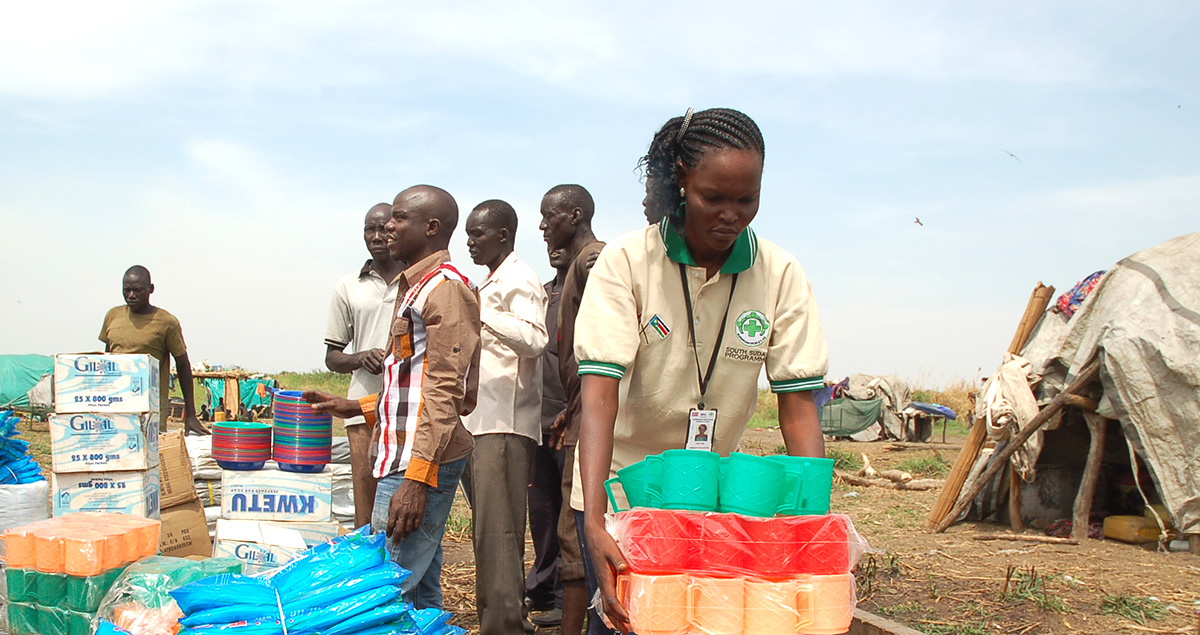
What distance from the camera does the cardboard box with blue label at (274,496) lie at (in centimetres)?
474

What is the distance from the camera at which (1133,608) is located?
543 centimetres

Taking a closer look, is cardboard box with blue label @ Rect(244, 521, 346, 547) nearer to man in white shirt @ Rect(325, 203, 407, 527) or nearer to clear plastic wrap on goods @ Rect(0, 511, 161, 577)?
man in white shirt @ Rect(325, 203, 407, 527)

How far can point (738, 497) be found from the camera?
2.01 metres

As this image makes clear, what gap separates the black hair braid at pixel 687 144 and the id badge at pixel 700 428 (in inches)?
19.2

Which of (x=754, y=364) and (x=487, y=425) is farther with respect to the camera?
(x=487, y=425)

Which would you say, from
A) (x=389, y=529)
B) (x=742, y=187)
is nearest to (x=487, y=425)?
(x=389, y=529)

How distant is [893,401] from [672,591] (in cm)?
1988

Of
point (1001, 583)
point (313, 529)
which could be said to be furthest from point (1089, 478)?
point (313, 529)

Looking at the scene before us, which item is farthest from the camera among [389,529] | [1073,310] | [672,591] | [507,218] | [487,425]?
[1073,310]

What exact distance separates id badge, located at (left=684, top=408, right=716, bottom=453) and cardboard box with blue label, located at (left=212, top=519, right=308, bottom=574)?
2438 millimetres

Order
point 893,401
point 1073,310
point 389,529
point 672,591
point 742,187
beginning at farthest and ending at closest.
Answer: point 893,401
point 1073,310
point 389,529
point 742,187
point 672,591

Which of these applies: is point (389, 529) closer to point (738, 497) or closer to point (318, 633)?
point (318, 633)

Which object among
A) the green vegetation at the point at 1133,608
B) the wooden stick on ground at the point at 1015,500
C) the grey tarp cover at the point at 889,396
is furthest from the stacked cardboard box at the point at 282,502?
the grey tarp cover at the point at 889,396

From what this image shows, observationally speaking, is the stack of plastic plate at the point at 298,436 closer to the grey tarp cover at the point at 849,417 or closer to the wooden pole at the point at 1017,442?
the wooden pole at the point at 1017,442
